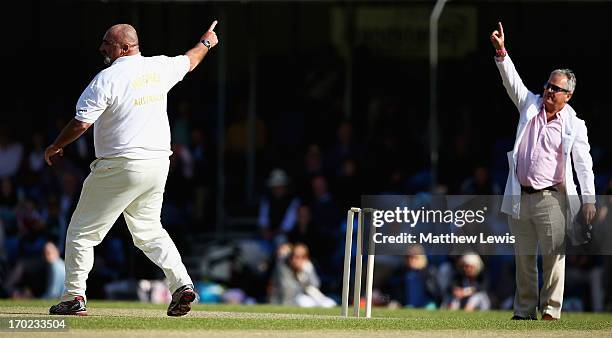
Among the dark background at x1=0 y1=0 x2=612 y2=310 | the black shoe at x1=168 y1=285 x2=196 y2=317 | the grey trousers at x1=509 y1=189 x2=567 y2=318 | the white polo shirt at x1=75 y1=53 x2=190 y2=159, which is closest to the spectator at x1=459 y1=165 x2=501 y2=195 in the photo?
the dark background at x1=0 y1=0 x2=612 y2=310

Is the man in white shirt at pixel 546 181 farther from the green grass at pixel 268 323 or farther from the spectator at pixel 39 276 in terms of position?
the spectator at pixel 39 276

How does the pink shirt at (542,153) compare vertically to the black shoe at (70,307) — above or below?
above

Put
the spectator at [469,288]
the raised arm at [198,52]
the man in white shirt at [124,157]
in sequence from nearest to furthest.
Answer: the man in white shirt at [124,157] → the raised arm at [198,52] → the spectator at [469,288]

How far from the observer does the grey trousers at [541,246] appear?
35.5ft

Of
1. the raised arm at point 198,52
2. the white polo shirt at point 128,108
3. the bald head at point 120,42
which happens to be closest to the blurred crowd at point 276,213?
the raised arm at point 198,52

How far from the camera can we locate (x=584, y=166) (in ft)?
35.3

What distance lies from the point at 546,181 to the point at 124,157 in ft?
11.2

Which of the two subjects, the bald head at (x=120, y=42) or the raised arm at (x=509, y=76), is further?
the raised arm at (x=509, y=76)

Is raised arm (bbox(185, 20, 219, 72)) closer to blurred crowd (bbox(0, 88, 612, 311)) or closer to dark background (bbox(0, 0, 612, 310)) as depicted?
blurred crowd (bbox(0, 88, 612, 311))

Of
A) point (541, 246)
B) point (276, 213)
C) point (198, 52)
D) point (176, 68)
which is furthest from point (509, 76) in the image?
point (276, 213)

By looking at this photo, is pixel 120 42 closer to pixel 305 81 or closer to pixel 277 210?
pixel 277 210

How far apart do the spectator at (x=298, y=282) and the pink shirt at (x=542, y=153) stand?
231 inches

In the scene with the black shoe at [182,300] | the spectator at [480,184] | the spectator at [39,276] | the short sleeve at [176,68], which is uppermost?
the short sleeve at [176,68]

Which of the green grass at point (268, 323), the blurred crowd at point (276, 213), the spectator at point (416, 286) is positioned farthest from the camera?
the blurred crowd at point (276, 213)
